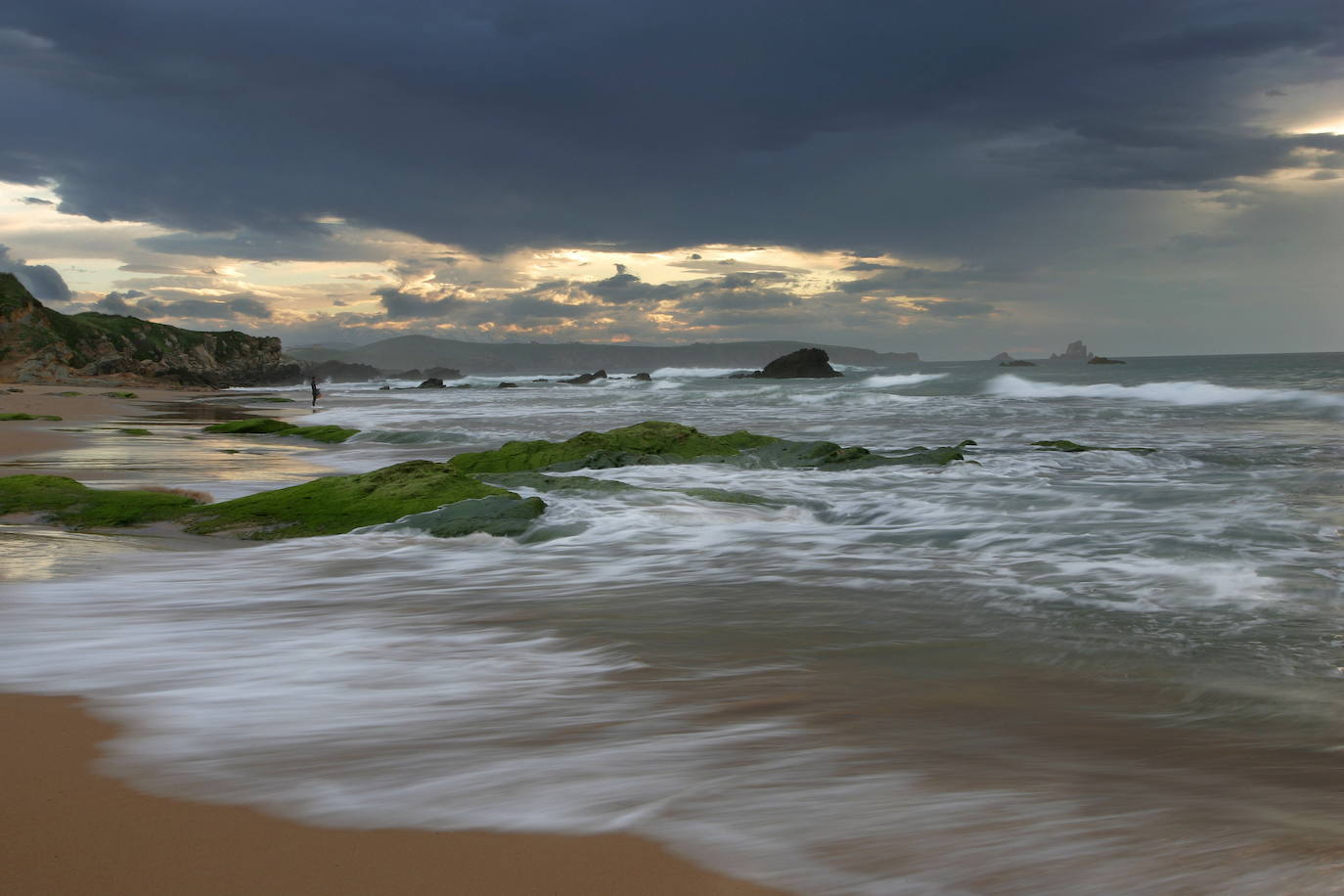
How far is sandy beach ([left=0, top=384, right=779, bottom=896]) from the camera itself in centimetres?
213

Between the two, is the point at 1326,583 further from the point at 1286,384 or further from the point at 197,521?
the point at 1286,384

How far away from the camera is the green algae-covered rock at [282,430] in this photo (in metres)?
20.1

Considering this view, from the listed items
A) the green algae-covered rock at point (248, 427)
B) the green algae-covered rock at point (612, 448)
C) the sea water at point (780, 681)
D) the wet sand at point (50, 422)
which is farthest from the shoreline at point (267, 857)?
the green algae-covered rock at point (248, 427)

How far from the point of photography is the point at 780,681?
4.04 metres

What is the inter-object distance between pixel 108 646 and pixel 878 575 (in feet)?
16.0

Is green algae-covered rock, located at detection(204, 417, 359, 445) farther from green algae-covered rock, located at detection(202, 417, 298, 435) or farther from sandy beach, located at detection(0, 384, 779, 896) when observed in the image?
sandy beach, located at detection(0, 384, 779, 896)

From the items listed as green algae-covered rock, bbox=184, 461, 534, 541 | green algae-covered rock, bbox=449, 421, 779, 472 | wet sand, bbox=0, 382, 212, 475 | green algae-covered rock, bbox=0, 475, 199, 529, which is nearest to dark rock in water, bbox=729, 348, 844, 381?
wet sand, bbox=0, 382, 212, 475

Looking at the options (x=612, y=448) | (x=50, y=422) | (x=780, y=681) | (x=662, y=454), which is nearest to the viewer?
(x=780, y=681)

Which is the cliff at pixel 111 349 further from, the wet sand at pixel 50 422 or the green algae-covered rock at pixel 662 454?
the green algae-covered rock at pixel 662 454

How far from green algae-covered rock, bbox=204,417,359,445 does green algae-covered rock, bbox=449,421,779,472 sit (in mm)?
7717

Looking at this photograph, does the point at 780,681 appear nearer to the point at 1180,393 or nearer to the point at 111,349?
the point at 1180,393

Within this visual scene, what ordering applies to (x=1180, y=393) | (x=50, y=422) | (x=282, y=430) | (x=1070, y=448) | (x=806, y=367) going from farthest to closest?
(x=806, y=367) → (x=1180, y=393) → (x=50, y=422) → (x=282, y=430) → (x=1070, y=448)

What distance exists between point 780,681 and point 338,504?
598 centimetres

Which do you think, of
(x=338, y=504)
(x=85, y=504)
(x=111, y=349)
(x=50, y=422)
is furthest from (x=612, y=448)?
(x=111, y=349)
